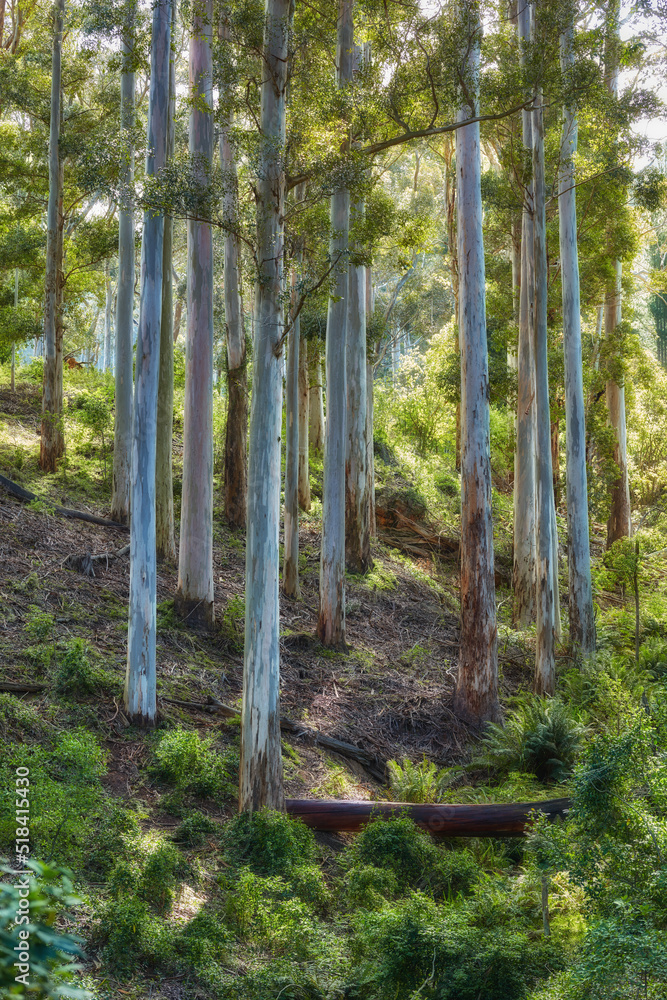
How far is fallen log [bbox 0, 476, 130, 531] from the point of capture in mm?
12195

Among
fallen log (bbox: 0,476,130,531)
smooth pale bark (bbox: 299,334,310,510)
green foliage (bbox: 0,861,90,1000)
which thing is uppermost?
smooth pale bark (bbox: 299,334,310,510)

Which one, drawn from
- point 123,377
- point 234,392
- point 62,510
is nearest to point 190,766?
point 62,510

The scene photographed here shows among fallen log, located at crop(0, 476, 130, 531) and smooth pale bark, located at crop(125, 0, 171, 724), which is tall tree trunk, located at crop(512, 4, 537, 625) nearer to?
fallen log, located at crop(0, 476, 130, 531)

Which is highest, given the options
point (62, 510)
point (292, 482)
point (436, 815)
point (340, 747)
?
point (292, 482)

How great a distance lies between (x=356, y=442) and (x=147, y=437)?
7.73 meters

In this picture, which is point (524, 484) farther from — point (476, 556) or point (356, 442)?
point (476, 556)

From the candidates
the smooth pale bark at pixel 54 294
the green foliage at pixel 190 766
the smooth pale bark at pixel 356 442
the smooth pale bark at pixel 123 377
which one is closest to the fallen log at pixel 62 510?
the smooth pale bark at pixel 123 377

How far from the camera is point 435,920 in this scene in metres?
5.05

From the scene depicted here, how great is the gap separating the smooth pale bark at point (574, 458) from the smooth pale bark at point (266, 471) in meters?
7.38

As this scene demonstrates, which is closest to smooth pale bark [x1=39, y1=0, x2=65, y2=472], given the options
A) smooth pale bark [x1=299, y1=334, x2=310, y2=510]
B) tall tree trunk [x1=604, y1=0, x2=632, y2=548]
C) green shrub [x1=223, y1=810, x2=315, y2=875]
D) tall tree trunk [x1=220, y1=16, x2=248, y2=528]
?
tall tree trunk [x1=220, y1=16, x2=248, y2=528]

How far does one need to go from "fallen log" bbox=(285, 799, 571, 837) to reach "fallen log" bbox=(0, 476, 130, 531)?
6.53 m

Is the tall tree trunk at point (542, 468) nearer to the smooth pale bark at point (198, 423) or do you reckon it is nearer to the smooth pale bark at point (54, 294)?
the smooth pale bark at point (198, 423)

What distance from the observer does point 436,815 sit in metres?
7.55

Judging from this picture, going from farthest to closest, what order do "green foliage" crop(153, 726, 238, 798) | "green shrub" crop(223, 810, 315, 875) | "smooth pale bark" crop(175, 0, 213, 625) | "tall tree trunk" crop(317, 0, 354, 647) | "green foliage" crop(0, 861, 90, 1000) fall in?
"tall tree trunk" crop(317, 0, 354, 647) < "smooth pale bark" crop(175, 0, 213, 625) < "green foliage" crop(153, 726, 238, 798) < "green shrub" crop(223, 810, 315, 875) < "green foliage" crop(0, 861, 90, 1000)
